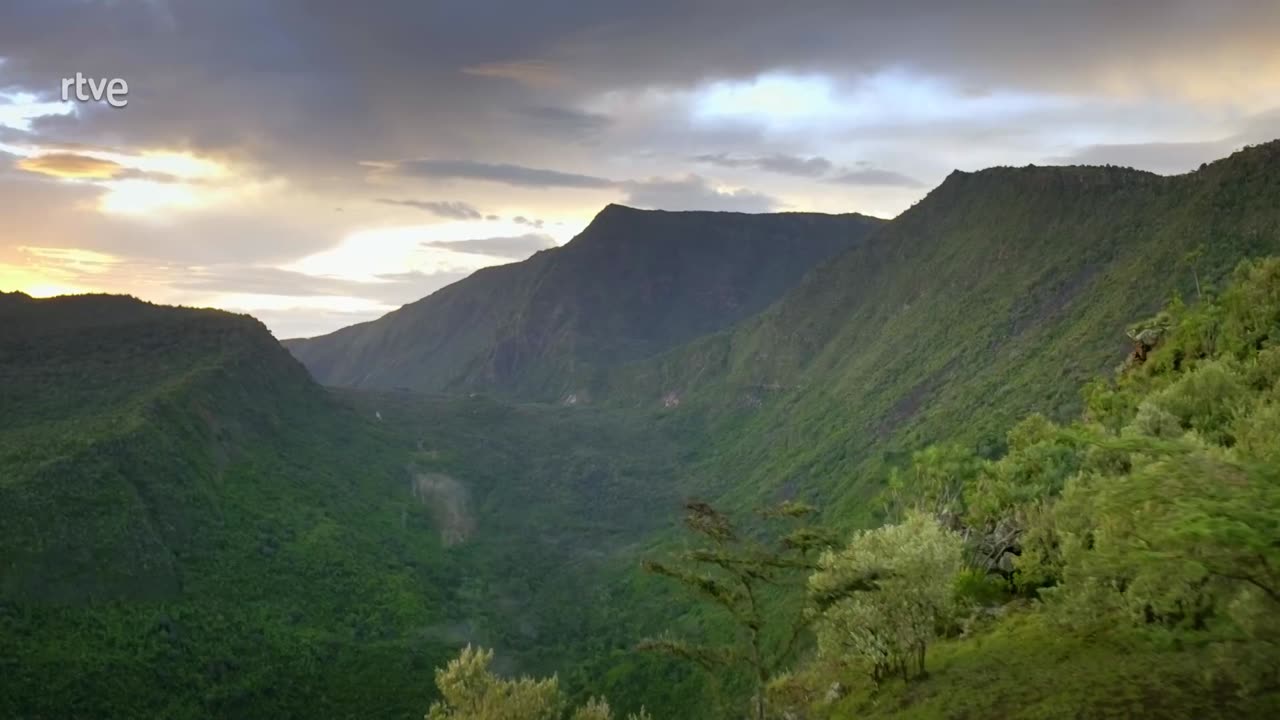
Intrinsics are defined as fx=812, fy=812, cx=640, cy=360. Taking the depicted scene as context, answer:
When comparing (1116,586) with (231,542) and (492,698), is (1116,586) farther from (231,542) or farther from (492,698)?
(231,542)

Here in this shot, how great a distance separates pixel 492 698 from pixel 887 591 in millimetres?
17805

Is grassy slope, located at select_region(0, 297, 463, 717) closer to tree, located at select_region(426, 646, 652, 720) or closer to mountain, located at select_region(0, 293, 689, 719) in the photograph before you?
mountain, located at select_region(0, 293, 689, 719)

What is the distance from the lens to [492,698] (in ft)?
117

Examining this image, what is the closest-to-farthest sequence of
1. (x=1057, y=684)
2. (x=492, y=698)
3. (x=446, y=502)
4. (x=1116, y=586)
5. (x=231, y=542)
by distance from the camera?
1. (x=1057, y=684)
2. (x=1116, y=586)
3. (x=492, y=698)
4. (x=231, y=542)
5. (x=446, y=502)

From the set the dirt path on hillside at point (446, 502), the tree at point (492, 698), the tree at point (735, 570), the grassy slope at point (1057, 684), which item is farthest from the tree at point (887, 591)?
the dirt path on hillside at point (446, 502)

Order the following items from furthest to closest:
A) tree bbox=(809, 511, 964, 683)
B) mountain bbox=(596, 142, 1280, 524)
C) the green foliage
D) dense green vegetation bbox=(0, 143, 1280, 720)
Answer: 1. mountain bbox=(596, 142, 1280, 524)
2. tree bbox=(809, 511, 964, 683)
3. dense green vegetation bbox=(0, 143, 1280, 720)
4. the green foliage

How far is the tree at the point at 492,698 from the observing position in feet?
115

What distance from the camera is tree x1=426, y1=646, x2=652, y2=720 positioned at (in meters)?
35.1

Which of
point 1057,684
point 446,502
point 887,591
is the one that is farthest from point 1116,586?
point 446,502

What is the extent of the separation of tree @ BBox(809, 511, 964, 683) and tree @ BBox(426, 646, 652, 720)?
10039 mm

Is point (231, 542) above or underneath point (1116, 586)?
underneath

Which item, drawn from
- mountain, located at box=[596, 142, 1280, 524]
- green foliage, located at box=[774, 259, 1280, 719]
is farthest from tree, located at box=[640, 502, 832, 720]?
mountain, located at box=[596, 142, 1280, 524]

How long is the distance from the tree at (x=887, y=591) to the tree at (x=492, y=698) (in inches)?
395

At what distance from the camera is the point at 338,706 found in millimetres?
83438
